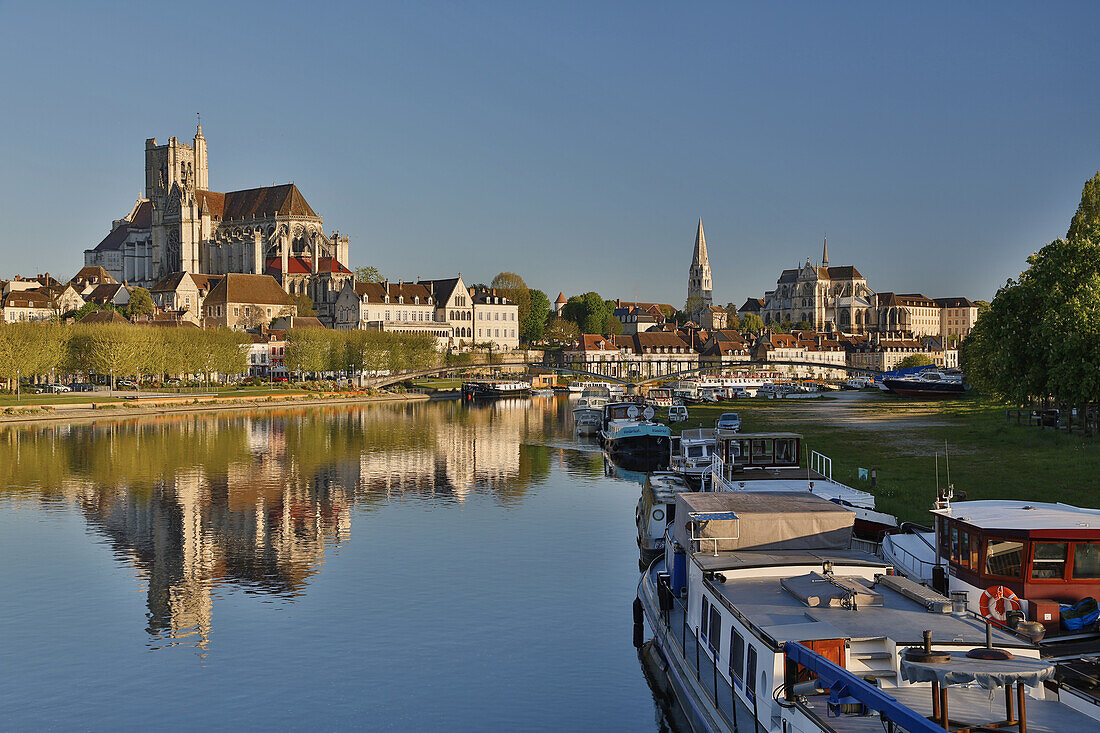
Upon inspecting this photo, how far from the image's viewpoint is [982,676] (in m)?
12.2

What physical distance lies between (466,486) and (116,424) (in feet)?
154

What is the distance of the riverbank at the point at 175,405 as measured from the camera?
90.2 meters

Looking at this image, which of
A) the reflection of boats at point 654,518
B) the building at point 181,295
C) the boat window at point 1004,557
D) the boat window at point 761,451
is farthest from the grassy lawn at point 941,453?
the building at point 181,295

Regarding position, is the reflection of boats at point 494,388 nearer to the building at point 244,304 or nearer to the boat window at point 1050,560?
the building at point 244,304

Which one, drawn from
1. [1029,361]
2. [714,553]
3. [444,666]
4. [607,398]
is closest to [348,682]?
[444,666]

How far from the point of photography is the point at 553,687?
23.0 meters

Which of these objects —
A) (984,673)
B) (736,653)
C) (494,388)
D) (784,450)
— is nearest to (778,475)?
(784,450)

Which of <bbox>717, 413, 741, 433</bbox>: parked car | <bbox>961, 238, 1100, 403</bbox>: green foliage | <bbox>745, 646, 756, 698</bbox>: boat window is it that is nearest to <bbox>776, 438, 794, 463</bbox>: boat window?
<bbox>961, 238, 1100, 403</bbox>: green foliage

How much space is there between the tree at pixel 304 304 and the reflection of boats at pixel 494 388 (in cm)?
4751

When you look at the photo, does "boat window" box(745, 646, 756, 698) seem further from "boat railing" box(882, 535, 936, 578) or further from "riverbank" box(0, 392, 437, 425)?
"riverbank" box(0, 392, 437, 425)

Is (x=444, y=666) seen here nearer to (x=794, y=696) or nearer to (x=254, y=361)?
(x=794, y=696)

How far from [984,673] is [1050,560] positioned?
7.18 meters

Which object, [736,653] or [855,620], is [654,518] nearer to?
[736,653]

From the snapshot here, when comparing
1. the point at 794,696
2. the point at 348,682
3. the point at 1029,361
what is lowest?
the point at 348,682
